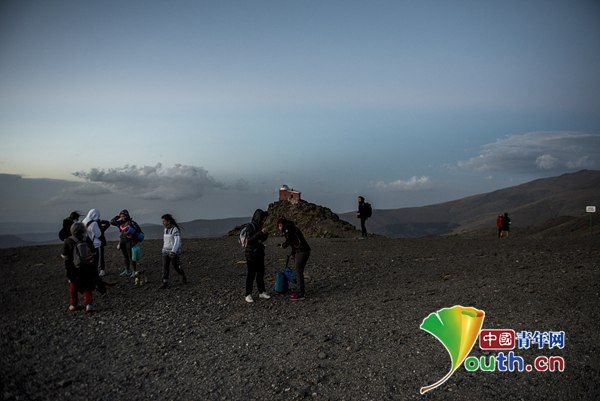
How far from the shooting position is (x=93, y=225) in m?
13.2

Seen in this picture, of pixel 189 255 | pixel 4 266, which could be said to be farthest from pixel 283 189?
pixel 4 266

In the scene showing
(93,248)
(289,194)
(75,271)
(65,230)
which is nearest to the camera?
(75,271)

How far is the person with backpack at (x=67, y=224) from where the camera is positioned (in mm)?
12083

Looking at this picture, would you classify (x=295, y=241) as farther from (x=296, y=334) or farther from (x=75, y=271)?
(x=75, y=271)

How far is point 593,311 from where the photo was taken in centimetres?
926

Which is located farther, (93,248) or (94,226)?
(94,226)

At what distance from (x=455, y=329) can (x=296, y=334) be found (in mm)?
3250

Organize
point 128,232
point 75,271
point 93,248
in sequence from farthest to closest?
point 128,232, point 93,248, point 75,271

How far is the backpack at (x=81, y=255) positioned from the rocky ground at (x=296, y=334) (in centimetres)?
143

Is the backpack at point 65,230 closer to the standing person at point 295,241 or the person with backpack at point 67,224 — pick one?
the person with backpack at point 67,224

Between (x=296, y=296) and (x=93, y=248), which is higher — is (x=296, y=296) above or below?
below

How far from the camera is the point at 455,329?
28.3 ft

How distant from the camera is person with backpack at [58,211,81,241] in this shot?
39.6 ft

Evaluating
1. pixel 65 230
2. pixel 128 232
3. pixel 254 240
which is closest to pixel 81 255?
pixel 65 230
